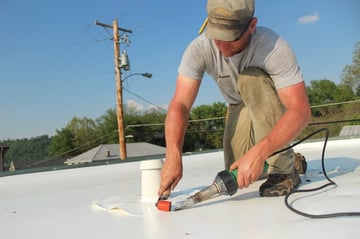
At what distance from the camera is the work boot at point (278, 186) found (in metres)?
1.14

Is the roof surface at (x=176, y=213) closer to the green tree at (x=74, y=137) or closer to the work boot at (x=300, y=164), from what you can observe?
the work boot at (x=300, y=164)

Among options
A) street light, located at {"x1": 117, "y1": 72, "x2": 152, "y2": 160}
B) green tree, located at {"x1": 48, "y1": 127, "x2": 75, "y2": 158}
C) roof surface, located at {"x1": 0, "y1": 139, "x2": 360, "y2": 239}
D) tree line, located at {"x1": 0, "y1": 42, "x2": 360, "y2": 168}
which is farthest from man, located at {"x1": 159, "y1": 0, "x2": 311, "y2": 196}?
green tree, located at {"x1": 48, "y1": 127, "x2": 75, "y2": 158}

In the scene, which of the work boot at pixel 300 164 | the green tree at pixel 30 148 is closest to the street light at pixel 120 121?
the work boot at pixel 300 164

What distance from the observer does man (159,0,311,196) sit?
100 cm

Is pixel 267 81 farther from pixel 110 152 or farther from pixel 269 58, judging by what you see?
pixel 110 152

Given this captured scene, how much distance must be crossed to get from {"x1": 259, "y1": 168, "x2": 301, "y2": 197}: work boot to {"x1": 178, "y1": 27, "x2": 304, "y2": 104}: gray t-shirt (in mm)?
306

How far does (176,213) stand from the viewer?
3.25 feet

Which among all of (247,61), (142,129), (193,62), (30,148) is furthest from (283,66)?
(30,148)

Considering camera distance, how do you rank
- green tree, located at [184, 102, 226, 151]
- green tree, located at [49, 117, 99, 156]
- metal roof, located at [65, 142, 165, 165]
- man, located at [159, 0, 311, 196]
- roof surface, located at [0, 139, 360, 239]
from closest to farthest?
roof surface, located at [0, 139, 360, 239] → man, located at [159, 0, 311, 196] → metal roof, located at [65, 142, 165, 165] → green tree, located at [184, 102, 226, 151] → green tree, located at [49, 117, 99, 156]

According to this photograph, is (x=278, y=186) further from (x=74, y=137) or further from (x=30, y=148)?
(x=30, y=148)

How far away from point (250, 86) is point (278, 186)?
341mm

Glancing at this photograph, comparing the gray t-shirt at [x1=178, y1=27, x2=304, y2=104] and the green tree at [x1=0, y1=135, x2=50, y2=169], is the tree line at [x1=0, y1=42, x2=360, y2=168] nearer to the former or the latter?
the green tree at [x1=0, y1=135, x2=50, y2=169]

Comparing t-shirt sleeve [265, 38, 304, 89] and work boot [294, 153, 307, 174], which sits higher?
t-shirt sleeve [265, 38, 304, 89]

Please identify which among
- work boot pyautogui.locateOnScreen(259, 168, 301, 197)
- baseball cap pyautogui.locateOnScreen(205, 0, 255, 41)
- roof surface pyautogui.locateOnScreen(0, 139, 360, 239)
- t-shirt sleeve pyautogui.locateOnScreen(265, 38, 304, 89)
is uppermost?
baseball cap pyautogui.locateOnScreen(205, 0, 255, 41)
